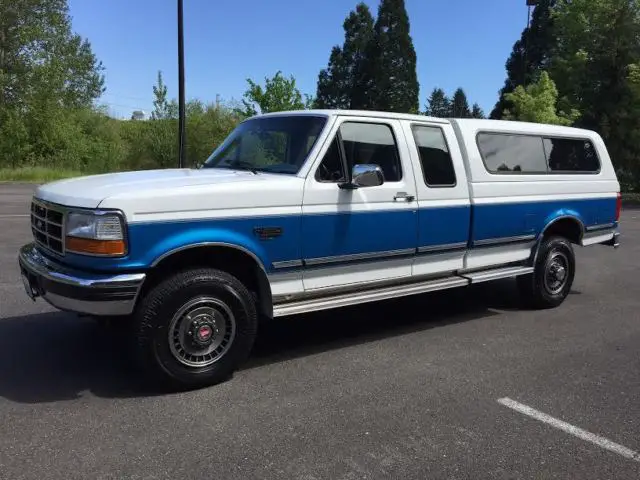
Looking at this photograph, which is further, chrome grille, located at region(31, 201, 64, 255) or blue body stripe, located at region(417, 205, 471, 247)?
blue body stripe, located at region(417, 205, 471, 247)

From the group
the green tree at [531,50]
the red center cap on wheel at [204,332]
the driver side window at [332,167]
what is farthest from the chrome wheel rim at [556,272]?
the green tree at [531,50]

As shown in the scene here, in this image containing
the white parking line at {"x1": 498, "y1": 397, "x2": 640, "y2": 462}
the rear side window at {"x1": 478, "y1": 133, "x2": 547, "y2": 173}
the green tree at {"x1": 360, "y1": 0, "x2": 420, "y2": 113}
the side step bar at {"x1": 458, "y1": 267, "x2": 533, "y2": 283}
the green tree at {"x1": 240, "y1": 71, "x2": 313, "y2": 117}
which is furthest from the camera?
the green tree at {"x1": 360, "y1": 0, "x2": 420, "y2": 113}

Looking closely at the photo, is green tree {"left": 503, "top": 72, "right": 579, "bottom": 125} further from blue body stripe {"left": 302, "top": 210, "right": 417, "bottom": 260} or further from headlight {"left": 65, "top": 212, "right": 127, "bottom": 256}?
headlight {"left": 65, "top": 212, "right": 127, "bottom": 256}

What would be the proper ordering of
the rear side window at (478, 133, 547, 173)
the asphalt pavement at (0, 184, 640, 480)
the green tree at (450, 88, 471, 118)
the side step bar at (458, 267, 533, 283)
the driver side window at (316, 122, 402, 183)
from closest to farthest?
1. the asphalt pavement at (0, 184, 640, 480)
2. the driver side window at (316, 122, 402, 183)
3. the side step bar at (458, 267, 533, 283)
4. the rear side window at (478, 133, 547, 173)
5. the green tree at (450, 88, 471, 118)

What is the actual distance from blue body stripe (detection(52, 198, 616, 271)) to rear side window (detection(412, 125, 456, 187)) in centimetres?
30

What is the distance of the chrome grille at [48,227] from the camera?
13.6 ft

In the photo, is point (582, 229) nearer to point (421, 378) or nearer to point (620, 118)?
point (421, 378)

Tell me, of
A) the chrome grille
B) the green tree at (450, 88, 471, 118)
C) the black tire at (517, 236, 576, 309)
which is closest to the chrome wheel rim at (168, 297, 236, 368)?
the chrome grille

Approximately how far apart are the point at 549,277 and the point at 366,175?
3234 mm

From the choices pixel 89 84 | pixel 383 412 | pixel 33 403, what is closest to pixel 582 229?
pixel 383 412

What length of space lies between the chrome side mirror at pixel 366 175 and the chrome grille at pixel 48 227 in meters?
2.23

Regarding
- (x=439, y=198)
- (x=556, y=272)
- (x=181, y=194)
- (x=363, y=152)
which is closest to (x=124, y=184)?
(x=181, y=194)

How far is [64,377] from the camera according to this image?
4.43 metres

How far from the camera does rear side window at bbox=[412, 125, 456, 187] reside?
554cm
